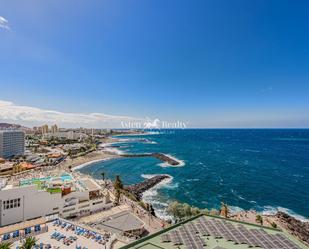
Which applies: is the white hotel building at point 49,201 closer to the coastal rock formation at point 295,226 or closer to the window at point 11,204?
the window at point 11,204

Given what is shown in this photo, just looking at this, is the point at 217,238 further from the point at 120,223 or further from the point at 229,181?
the point at 229,181

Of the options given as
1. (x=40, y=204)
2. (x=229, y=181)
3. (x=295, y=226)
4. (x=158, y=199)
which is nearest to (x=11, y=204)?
(x=40, y=204)

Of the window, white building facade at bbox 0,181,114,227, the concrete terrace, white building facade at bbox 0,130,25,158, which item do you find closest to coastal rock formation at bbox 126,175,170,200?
white building facade at bbox 0,181,114,227

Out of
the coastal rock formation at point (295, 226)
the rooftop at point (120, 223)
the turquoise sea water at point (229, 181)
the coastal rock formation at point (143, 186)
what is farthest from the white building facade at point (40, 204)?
the coastal rock formation at point (295, 226)

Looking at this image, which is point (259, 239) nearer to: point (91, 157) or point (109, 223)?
point (109, 223)

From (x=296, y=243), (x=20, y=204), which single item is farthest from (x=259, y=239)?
(x=20, y=204)
